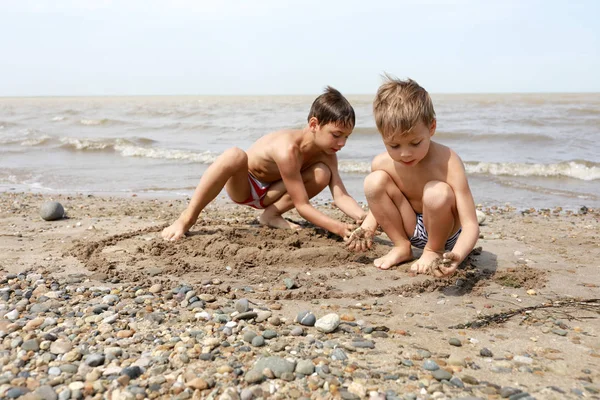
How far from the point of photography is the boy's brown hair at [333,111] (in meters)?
4.37

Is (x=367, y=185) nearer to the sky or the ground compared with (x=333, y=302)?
nearer to the sky

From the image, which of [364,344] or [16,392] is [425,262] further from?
[16,392]

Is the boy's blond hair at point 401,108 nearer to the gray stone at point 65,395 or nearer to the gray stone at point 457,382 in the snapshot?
the gray stone at point 457,382

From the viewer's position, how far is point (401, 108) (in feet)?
10.3

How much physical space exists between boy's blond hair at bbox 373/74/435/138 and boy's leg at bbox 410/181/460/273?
42 centimetres

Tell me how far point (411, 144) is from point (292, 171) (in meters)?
1.42

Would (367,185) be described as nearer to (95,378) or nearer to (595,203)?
(95,378)

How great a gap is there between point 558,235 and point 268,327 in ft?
11.7

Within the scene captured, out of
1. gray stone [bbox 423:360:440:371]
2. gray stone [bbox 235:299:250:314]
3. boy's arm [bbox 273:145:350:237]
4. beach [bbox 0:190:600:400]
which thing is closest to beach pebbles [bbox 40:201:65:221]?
beach [bbox 0:190:600:400]

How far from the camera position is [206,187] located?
4527 millimetres

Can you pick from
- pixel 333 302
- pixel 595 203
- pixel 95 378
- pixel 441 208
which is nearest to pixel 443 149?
pixel 441 208

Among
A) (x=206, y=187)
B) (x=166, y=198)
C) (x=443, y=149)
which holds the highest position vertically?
(x=443, y=149)

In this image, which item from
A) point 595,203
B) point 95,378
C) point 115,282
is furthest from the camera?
point 595,203

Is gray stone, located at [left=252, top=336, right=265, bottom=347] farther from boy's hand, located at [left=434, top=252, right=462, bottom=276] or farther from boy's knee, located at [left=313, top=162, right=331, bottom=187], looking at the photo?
boy's knee, located at [left=313, top=162, right=331, bottom=187]
